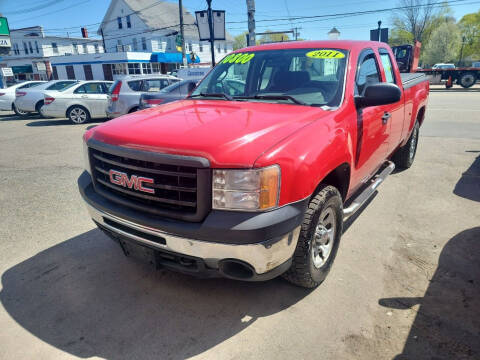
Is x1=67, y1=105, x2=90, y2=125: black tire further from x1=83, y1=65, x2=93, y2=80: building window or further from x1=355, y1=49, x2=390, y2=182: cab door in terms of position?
x1=83, y1=65, x2=93, y2=80: building window

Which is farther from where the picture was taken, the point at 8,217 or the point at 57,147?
the point at 57,147

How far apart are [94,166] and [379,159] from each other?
2.99m

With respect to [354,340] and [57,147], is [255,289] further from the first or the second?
[57,147]

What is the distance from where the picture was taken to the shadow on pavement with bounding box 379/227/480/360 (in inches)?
83.9

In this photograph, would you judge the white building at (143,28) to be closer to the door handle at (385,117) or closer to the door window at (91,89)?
the door window at (91,89)

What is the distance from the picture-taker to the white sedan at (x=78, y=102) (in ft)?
39.1

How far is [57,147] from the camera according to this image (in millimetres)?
8242

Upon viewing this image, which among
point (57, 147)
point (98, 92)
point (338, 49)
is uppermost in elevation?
point (338, 49)

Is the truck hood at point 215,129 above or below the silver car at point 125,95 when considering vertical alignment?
above

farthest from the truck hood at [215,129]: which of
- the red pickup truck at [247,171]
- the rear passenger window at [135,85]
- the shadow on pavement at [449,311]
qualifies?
the rear passenger window at [135,85]

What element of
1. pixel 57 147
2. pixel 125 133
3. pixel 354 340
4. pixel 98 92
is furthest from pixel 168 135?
pixel 98 92

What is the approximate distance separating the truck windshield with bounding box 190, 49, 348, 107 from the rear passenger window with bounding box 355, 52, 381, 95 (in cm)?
26

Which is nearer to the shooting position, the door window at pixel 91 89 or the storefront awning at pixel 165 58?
the door window at pixel 91 89

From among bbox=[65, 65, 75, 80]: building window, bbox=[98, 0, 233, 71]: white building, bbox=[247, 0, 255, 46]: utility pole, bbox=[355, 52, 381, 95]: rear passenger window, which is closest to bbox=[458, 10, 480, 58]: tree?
bbox=[98, 0, 233, 71]: white building
